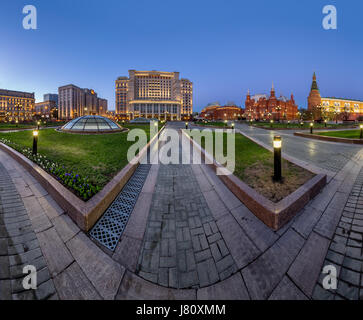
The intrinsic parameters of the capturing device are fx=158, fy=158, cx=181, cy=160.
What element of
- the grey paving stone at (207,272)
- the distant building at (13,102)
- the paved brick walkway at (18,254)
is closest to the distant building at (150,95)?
the distant building at (13,102)

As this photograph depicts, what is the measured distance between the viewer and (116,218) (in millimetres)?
3977

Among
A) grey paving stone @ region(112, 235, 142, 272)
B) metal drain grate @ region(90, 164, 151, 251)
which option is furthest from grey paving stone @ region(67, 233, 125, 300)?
metal drain grate @ region(90, 164, 151, 251)

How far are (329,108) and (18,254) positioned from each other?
14146 cm

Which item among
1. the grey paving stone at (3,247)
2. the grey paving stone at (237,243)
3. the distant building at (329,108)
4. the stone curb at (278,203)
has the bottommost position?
the grey paving stone at (237,243)

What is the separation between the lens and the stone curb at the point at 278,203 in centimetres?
350

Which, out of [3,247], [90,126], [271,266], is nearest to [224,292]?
[271,266]

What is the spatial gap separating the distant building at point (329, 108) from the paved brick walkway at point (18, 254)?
7681 centimetres

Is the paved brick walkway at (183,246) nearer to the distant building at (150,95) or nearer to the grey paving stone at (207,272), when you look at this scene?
the grey paving stone at (207,272)

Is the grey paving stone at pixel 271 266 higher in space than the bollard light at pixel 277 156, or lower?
lower

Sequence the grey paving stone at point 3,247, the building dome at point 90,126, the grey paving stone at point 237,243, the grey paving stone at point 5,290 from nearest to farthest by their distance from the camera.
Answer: the grey paving stone at point 5,290, the grey paving stone at point 3,247, the grey paving stone at point 237,243, the building dome at point 90,126

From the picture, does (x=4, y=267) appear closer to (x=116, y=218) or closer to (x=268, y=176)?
(x=116, y=218)

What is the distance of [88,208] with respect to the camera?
359 centimetres

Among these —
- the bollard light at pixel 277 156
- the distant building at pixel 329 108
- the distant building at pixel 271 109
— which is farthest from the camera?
the distant building at pixel 271 109
